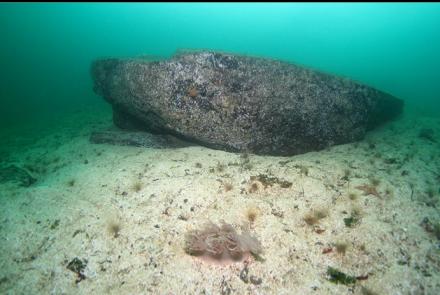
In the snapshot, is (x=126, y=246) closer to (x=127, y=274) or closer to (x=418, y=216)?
(x=127, y=274)

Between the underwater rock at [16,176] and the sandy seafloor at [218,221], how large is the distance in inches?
12.5

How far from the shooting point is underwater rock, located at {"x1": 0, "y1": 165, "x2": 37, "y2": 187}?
670 cm

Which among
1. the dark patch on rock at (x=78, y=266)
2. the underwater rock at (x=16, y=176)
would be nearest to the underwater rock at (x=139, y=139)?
the underwater rock at (x=16, y=176)

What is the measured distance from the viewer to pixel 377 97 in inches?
361

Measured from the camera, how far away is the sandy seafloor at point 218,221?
13.1ft

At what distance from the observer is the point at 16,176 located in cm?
695

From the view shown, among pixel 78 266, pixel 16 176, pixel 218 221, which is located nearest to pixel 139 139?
pixel 16 176

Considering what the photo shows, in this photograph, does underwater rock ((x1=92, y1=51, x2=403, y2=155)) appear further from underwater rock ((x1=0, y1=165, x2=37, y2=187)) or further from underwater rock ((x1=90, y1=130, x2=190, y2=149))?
underwater rock ((x1=0, y1=165, x2=37, y2=187))

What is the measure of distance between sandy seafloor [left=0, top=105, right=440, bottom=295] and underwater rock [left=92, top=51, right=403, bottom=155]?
1.68 feet

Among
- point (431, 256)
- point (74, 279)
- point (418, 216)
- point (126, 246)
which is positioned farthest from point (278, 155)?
point (74, 279)

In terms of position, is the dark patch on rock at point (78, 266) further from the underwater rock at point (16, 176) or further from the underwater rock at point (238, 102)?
the underwater rock at point (238, 102)

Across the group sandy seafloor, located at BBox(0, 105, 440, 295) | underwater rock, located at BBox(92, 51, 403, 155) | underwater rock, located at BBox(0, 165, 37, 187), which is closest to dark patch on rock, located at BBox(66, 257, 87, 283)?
sandy seafloor, located at BBox(0, 105, 440, 295)

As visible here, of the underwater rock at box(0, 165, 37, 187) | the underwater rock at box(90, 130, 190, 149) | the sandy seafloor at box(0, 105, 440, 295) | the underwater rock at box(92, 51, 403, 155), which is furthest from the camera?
the underwater rock at box(90, 130, 190, 149)

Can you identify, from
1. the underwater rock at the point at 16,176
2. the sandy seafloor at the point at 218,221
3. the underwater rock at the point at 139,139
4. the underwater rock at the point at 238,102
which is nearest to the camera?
the sandy seafloor at the point at 218,221
